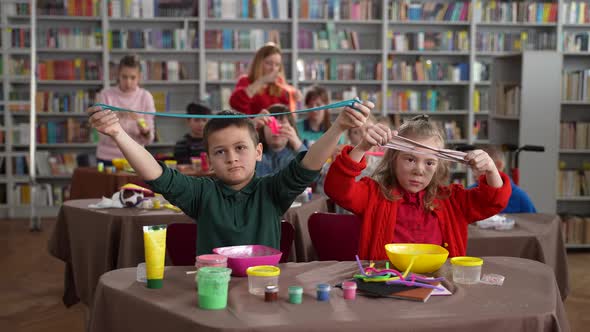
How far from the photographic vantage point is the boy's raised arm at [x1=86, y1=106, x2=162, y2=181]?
180cm

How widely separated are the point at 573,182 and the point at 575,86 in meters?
0.83

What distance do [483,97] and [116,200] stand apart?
5.28 m

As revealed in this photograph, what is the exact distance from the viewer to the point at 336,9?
7.35 m

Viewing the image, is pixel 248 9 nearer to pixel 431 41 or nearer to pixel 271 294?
pixel 431 41

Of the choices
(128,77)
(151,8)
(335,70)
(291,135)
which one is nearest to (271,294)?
(291,135)

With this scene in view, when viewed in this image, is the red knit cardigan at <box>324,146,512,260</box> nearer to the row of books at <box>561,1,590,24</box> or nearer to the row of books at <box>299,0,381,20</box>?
the row of books at <box>299,0,381,20</box>

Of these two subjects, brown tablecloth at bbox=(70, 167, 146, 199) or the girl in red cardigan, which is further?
brown tablecloth at bbox=(70, 167, 146, 199)

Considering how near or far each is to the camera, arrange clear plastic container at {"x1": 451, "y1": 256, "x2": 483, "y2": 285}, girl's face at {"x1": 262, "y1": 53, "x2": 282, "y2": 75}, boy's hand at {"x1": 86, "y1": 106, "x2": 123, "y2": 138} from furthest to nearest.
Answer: girl's face at {"x1": 262, "y1": 53, "x2": 282, "y2": 75} → boy's hand at {"x1": 86, "y1": 106, "x2": 123, "y2": 138} → clear plastic container at {"x1": 451, "y1": 256, "x2": 483, "y2": 285}

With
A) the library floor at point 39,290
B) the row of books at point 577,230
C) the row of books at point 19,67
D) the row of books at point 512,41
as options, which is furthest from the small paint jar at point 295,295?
the row of books at point 512,41

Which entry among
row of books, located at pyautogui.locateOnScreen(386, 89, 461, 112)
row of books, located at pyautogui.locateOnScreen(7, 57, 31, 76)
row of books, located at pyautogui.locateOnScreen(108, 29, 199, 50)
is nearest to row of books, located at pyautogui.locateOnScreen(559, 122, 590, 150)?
row of books, located at pyautogui.locateOnScreen(386, 89, 461, 112)

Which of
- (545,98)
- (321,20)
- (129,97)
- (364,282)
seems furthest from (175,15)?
(364,282)

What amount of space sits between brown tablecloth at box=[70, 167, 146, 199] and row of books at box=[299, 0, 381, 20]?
3.53 meters

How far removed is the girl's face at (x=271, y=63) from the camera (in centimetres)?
487

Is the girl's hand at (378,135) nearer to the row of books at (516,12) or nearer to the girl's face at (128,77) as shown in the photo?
the girl's face at (128,77)
